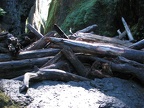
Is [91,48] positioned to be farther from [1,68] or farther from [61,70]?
[1,68]

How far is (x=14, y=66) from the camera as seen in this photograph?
16.6 feet

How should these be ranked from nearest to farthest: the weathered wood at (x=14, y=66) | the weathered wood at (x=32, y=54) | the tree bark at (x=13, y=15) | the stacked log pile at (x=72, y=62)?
1. the stacked log pile at (x=72, y=62)
2. the weathered wood at (x=14, y=66)
3. the weathered wood at (x=32, y=54)
4. the tree bark at (x=13, y=15)

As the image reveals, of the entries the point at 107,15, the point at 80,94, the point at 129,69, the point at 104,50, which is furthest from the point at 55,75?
the point at 107,15

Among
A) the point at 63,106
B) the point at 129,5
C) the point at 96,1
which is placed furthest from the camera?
the point at 96,1

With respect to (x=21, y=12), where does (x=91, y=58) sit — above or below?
below

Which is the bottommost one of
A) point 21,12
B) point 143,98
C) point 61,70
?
point 143,98

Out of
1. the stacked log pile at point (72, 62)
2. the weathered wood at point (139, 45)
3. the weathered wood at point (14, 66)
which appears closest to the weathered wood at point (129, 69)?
the stacked log pile at point (72, 62)

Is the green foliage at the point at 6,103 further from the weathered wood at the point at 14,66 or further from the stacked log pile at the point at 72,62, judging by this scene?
the weathered wood at the point at 14,66

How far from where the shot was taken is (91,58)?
17.5ft

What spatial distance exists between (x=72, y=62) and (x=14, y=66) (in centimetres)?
112

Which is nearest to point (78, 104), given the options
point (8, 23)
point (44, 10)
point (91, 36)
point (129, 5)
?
point (91, 36)

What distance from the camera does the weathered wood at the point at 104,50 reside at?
5.03 m

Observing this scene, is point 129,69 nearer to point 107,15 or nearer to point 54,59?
point 54,59

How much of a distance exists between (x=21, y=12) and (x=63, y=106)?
1048 centimetres
